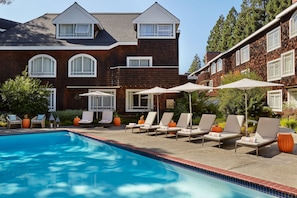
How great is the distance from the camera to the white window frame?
2395 centimetres

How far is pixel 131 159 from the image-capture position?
9953 mm

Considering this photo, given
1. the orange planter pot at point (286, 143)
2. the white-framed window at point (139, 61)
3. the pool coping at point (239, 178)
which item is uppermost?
the white-framed window at point (139, 61)

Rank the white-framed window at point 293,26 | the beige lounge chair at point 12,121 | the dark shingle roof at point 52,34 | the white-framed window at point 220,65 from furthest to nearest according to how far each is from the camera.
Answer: the white-framed window at point 220,65, the dark shingle roof at point 52,34, the white-framed window at point 293,26, the beige lounge chair at point 12,121

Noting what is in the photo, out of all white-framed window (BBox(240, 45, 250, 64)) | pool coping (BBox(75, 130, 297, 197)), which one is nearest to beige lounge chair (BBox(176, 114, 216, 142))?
pool coping (BBox(75, 130, 297, 197))

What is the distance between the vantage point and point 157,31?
2402cm

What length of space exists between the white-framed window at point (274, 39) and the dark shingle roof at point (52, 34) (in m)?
13.1

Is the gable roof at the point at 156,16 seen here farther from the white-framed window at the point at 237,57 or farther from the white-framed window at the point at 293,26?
the white-framed window at the point at 237,57

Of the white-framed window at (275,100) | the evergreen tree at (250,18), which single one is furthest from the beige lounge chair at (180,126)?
the evergreen tree at (250,18)

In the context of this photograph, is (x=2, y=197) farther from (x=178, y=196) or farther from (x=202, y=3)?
(x=202, y=3)

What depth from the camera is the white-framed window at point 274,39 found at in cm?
2332

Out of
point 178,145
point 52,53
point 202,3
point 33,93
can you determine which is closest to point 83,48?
point 52,53

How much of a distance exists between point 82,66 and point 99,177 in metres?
17.4

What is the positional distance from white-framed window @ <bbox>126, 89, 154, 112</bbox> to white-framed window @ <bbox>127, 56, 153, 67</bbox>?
2.52 metres

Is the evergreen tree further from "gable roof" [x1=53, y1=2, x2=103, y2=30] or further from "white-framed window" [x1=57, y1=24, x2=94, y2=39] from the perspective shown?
"white-framed window" [x1=57, y1=24, x2=94, y2=39]
